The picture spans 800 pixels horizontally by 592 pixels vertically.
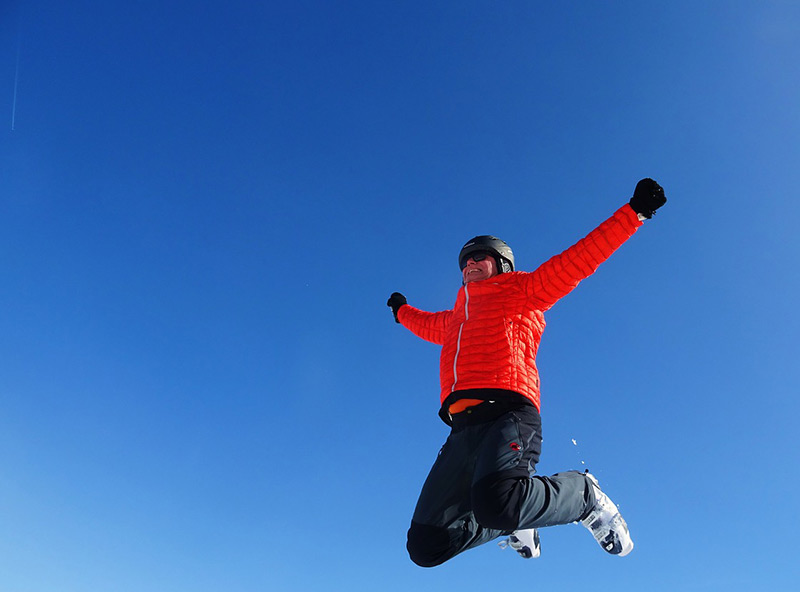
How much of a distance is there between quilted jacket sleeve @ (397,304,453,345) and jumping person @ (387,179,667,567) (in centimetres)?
84

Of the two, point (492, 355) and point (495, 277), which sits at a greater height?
point (495, 277)

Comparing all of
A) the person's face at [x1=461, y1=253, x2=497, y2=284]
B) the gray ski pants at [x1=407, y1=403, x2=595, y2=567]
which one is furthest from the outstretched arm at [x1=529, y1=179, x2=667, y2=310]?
the gray ski pants at [x1=407, y1=403, x2=595, y2=567]

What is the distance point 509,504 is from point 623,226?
6.45ft

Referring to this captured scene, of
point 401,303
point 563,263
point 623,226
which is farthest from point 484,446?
point 401,303

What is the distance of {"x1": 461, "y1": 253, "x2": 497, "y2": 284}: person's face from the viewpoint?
454cm

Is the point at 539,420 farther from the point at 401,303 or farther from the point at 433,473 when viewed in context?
the point at 401,303

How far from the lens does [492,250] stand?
182 inches

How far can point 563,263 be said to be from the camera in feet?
12.9

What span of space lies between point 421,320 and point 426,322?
0.24ft

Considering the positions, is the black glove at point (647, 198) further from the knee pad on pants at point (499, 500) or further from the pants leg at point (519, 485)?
the knee pad on pants at point (499, 500)

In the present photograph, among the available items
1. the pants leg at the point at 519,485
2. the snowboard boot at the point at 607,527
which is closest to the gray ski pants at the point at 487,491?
the pants leg at the point at 519,485

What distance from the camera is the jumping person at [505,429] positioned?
3.34m

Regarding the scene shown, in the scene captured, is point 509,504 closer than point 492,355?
Yes

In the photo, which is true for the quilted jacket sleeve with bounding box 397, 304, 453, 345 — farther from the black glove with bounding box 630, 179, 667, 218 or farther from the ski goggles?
the black glove with bounding box 630, 179, 667, 218
